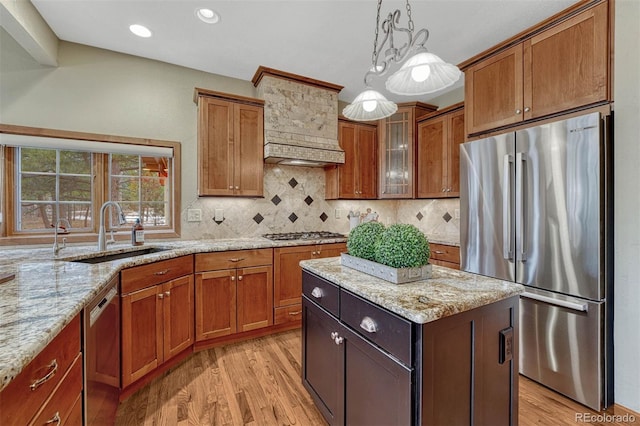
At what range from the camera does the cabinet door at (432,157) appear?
325 centimetres

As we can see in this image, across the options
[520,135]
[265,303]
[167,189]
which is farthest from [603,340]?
[167,189]

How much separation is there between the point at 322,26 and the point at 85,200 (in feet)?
8.86

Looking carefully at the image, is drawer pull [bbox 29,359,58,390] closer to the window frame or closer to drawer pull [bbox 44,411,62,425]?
drawer pull [bbox 44,411,62,425]

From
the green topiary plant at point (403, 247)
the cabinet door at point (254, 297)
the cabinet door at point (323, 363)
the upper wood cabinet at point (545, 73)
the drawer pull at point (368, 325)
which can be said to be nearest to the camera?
the drawer pull at point (368, 325)

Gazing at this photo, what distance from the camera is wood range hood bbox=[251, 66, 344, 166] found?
3041 millimetres

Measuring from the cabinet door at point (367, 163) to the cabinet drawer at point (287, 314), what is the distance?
160cm

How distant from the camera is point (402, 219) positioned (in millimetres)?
4266

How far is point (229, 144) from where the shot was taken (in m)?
2.94

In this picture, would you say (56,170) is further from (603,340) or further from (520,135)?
(603,340)

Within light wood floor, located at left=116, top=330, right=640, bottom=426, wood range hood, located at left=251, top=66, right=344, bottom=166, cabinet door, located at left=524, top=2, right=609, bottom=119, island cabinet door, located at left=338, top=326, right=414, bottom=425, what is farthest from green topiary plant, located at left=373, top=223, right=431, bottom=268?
wood range hood, located at left=251, top=66, right=344, bottom=166

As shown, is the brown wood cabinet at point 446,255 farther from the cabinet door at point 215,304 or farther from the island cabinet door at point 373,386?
the cabinet door at point 215,304

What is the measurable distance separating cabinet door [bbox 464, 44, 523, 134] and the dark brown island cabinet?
5.67 ft

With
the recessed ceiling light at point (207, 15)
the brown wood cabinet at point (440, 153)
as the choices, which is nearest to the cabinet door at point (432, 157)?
the brown wood cabinet at point (440, 153)

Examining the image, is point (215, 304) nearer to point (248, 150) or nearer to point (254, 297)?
point (254, 297)
